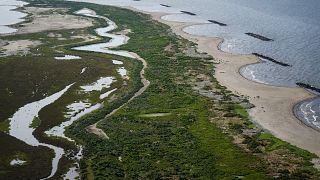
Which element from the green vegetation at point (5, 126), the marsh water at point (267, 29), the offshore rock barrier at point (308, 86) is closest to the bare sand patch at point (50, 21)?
the marsh water at point (267, 29)

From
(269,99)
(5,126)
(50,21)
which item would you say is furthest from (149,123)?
(50,21)

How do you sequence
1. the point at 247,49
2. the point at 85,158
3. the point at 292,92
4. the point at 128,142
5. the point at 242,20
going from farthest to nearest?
the point at 242,20
the point at 247,49
the point at 292,92
the point at 128,142
the point at 85,158

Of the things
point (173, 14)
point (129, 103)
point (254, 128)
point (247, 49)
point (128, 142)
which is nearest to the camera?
point (128, 142)

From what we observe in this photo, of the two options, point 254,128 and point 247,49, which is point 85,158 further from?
point 247,49

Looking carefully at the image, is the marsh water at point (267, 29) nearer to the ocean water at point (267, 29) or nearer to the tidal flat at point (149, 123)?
the ocean water at point (267, 29)

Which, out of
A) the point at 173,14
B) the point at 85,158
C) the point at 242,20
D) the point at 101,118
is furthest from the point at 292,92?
the point at 173,14

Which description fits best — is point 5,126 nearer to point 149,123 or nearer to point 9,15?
point 149,123
